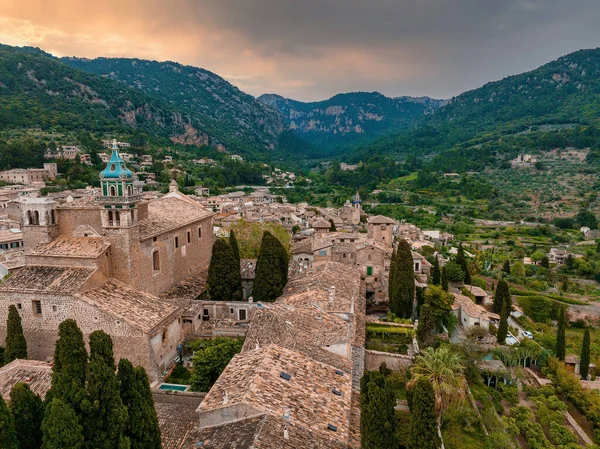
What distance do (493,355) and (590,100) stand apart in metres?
174

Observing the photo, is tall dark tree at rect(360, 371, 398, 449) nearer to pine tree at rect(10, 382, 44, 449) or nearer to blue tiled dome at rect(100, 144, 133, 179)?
pine tree at rect(10, 382, 44, 449)

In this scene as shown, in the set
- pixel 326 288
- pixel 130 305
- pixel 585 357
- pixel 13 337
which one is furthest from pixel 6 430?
pixel 585 357

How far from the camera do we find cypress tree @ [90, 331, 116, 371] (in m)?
12.0

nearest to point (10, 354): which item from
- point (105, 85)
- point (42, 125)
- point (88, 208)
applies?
point (88, 208)

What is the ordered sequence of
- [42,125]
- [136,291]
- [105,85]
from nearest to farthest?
[136,291] < [42,125] < [105,85]

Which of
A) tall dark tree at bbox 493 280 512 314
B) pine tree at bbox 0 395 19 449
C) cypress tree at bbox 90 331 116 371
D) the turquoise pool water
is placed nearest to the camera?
pine tree at bbox 0 395 19 449

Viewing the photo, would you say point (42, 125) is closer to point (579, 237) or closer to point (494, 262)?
point (494, 262)

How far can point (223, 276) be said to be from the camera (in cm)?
2866

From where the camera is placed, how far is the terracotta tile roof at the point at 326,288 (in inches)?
982

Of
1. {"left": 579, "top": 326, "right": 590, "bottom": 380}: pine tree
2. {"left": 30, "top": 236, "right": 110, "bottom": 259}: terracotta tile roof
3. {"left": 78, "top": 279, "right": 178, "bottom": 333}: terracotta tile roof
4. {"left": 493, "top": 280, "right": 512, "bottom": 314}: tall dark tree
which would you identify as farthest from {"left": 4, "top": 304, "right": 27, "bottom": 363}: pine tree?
{"left": 579, "top": 326, "right": 590, "bottom": 380}: pine tree

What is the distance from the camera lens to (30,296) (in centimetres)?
2150

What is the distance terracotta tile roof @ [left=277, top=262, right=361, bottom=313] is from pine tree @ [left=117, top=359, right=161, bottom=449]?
12.9m

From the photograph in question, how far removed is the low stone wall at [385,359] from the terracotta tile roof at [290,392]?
17.2ft

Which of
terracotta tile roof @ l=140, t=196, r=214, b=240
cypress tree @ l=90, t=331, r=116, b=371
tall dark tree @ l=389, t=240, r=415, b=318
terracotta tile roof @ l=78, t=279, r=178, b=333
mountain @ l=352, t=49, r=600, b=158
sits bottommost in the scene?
tall dark tree @ l=389, t=240, r=415, b=318
